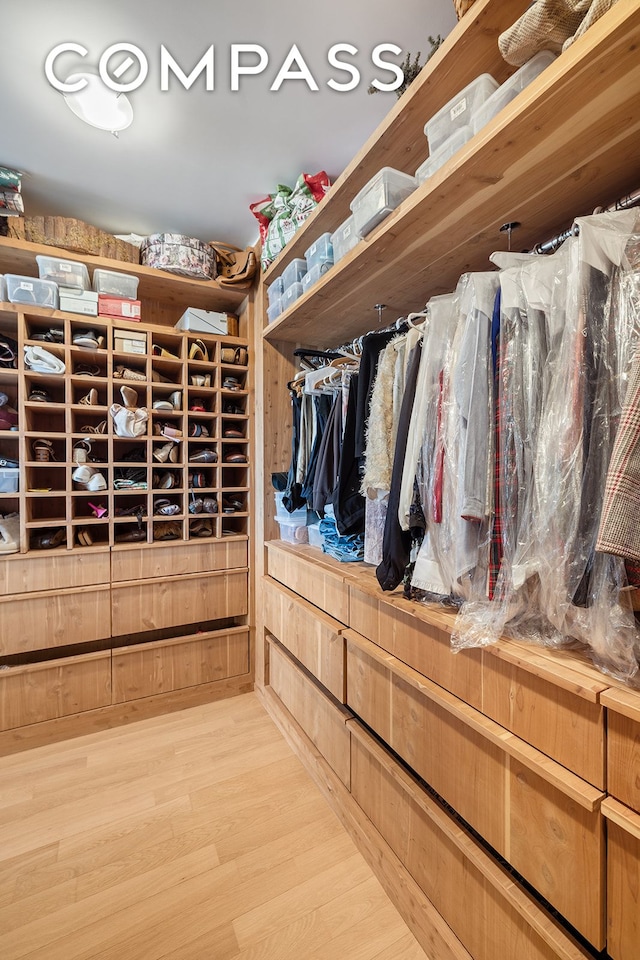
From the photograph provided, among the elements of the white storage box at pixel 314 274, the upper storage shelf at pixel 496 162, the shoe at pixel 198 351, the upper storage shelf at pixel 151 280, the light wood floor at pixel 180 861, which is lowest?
the light wood floor at pixel 180 861

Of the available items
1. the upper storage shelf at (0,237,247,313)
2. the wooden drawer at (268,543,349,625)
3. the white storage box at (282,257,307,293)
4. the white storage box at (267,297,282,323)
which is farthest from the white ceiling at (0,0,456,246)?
the wooden drawer at (268,543,349,625)

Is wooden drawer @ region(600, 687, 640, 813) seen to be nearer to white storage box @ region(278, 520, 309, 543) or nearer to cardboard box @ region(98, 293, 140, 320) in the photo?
white storage box @ region(278, 520, 309, 543)

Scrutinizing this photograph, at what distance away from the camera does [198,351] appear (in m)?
2.32

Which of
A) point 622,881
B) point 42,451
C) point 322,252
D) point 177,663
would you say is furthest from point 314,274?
point 177,663

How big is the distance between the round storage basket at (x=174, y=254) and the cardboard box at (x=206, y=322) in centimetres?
20

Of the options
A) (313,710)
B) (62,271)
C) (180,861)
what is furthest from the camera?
(62,271)

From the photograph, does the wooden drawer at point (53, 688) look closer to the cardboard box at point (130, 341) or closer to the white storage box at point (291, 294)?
the cardboard box at point (130, 341)

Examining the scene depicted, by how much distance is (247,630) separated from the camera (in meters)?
2.49

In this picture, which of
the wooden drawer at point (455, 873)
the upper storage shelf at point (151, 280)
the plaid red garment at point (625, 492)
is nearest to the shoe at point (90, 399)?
the upper storage shelf at point (151, 280)

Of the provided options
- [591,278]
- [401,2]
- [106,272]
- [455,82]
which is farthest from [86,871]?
[401,2]

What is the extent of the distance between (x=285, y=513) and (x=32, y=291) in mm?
1631

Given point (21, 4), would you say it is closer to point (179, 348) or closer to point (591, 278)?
point (179, 348)

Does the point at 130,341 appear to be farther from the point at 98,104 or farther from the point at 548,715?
the point at 548,715

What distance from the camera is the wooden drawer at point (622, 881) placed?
2.28ft
